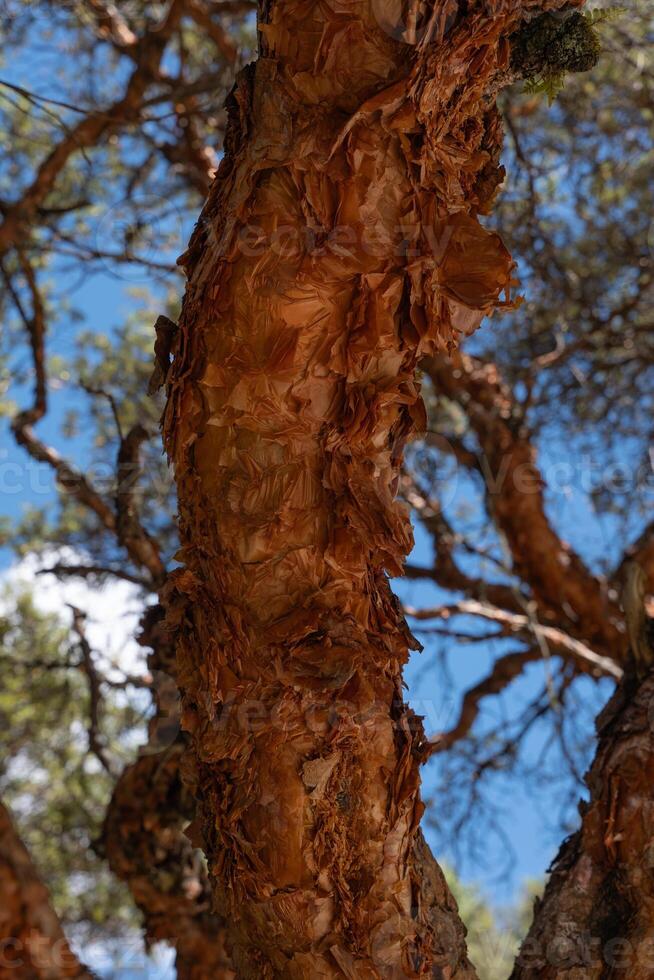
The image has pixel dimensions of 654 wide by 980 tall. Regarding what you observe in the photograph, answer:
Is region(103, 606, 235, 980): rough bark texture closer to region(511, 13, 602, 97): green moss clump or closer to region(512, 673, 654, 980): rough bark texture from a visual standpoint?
region(512, 673, 654, 980): rough bark texture

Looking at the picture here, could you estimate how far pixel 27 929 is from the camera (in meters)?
1.28

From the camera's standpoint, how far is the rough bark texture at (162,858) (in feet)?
10.6

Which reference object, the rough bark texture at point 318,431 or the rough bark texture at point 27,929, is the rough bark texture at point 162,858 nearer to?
the rough bark texture at point 318,431

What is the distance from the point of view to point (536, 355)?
5.17m

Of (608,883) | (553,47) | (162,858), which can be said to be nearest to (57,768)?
(162,858)

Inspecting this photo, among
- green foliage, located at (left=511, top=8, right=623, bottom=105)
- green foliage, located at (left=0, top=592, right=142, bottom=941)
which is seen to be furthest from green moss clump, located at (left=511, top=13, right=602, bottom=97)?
green foliage, located at (left=0, top=592, right=142, bottom=941)

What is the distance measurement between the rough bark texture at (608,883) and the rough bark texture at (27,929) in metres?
1.05

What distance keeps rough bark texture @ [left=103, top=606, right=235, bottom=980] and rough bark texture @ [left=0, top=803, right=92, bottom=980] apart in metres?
1.89

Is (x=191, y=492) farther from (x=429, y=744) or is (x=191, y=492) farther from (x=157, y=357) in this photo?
(x=429, y=744)

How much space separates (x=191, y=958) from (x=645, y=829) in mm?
1896

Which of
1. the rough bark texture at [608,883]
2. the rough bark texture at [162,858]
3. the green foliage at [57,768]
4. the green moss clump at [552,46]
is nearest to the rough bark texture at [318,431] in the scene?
the green moss clump at [552,46]

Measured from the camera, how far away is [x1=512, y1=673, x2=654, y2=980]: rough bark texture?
1.91m

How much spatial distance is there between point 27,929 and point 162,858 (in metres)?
2.12

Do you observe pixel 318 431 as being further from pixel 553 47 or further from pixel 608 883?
pixel 608 883
